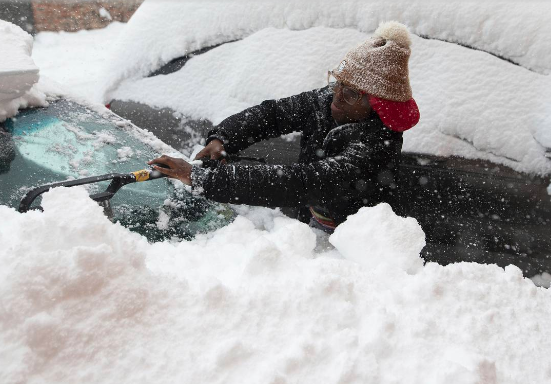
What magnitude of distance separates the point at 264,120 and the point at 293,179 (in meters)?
0.67

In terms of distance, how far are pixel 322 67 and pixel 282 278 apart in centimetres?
173

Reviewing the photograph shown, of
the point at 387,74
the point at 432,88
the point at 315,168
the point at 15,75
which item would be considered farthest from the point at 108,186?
the point at 432,88

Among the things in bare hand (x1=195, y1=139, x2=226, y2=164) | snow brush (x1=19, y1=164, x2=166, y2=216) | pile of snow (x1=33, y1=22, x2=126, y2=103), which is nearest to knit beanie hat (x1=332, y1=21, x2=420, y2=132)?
bare hand (x1=195, y1=139, x2=226, y2=164)

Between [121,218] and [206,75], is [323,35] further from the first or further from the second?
[121,218]

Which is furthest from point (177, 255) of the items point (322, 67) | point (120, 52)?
point (120, 52)

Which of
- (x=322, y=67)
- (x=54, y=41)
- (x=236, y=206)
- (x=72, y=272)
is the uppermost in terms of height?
(x=72, y=272)

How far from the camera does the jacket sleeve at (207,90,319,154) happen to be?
258 cm

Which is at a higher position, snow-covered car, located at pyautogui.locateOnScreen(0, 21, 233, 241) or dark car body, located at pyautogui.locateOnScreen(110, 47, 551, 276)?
snow-covered car, located at pyautogui.locateOnScreen(0, 21, 233, 241)

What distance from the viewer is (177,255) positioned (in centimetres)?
160

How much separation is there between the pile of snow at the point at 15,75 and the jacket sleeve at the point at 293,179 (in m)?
0.90

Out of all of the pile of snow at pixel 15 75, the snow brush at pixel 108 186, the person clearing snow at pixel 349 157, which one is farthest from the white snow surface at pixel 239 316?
the pile of snow at pixel 15 75

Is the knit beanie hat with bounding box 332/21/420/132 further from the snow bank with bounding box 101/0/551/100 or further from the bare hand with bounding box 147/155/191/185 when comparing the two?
the bare hand with bounding box 147/155/191/185

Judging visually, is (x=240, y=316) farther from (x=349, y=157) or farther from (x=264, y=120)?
(x=264, y=120)

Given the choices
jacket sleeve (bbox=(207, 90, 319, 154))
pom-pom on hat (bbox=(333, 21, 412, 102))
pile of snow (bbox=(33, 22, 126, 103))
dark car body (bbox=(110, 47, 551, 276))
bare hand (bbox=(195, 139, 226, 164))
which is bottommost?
pile of snow (bbox=(33, 22, 126, 103))
